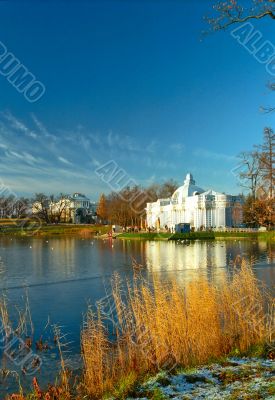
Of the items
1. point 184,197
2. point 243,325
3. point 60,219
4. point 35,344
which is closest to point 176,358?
point 243,325

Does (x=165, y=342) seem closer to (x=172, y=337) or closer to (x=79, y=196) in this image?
(x=172, y=337)

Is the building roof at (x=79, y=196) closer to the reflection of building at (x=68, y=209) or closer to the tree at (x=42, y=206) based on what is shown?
the reflection of building at (x=68, y=209)

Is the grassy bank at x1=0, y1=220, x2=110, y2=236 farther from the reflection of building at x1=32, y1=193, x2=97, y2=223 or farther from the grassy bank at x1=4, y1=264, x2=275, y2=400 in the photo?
the grassy bank at x1=4, y1=264, x2=275, y2=400

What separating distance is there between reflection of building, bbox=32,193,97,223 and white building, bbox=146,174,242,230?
1509 inches

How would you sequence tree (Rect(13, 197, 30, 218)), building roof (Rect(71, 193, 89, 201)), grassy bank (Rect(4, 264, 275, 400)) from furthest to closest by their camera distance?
1. building roof (Rect(71, 193, 89, 201))
2. tree (Rect(13, 197, 30, 218))
3. grassy bank (Rect(4, 264, 275, 400))

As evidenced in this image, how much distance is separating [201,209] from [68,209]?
6130 centimetres

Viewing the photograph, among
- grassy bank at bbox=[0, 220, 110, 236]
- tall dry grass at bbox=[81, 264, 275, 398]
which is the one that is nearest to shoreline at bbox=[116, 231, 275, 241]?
grassy bank at bbox=[0, 220, 110, 236]

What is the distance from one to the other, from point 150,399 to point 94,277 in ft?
49.4

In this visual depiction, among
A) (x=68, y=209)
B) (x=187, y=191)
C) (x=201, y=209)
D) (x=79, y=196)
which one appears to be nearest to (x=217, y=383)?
(x=201, y=209)

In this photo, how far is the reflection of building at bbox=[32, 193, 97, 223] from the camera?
115675 millimetres

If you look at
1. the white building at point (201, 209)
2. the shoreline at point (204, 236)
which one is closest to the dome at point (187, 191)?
the white building at point (201, 209)

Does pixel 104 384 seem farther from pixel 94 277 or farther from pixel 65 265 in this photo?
pixel 65 265

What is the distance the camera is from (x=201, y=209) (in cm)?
7550

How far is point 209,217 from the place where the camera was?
74375 millimetres
